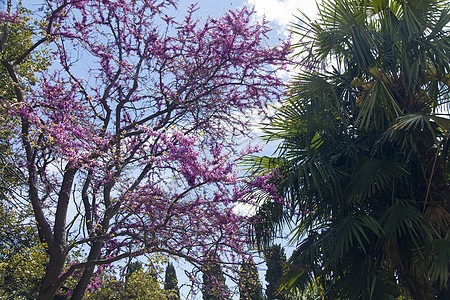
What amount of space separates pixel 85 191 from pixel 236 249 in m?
2.86

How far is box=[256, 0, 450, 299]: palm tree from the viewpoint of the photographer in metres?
5.63

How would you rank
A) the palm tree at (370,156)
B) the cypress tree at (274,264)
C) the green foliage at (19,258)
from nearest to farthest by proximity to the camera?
the cypress tree at (274,264)
the palm tree at (370,156)
the green foliage at (19,258)

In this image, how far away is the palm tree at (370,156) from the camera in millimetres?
5629

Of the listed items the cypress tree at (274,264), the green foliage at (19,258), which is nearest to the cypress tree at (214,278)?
the cypress tree at (274,264)

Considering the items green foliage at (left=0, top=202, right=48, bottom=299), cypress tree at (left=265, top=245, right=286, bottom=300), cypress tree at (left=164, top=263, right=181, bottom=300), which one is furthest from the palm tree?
green foliage at (left=0, top=202, right=48, bottom=299)

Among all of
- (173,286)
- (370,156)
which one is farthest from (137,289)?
(370,156)

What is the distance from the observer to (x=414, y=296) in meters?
5.74

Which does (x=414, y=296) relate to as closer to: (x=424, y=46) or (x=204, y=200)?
(x=204, y=200)

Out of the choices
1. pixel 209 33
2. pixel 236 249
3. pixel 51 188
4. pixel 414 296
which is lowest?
pixel 414 296

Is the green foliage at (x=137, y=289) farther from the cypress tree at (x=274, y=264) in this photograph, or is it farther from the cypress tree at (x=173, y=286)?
the cypress tree at (x=274, y=264)

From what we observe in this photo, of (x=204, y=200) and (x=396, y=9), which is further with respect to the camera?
(x=396, y=9)

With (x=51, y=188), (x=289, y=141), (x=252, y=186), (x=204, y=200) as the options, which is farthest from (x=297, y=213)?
Result: (x=51, y=188)

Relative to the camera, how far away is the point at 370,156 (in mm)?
6570

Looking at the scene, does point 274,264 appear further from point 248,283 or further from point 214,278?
point 214,278
